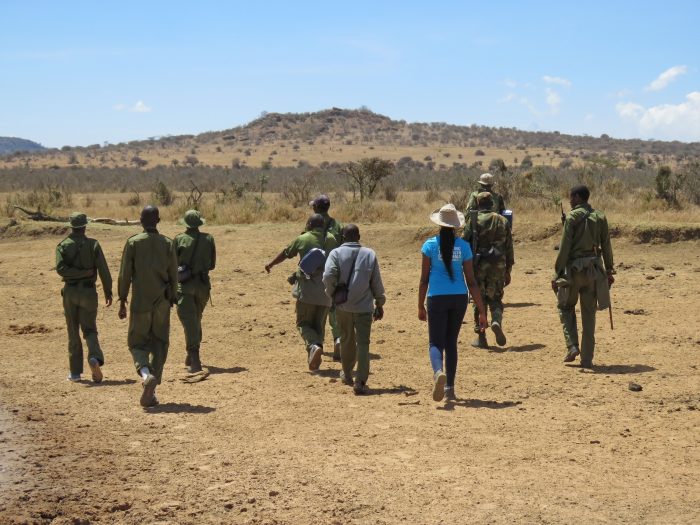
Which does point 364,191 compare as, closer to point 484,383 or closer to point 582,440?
point 484,383

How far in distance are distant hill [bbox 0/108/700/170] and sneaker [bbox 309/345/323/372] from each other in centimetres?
6345

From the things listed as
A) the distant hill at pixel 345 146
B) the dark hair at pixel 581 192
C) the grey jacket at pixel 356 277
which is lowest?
the grey jacket at pixel 356 277

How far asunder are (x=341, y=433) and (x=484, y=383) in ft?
7.78

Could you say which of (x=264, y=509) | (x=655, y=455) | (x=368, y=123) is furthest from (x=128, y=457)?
(x=368, y=123)

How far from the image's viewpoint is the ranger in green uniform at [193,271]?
33.5 feet

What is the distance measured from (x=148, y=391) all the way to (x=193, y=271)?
2073mm

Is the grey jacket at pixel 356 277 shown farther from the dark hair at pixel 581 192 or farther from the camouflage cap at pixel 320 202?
the dark hair at pixel 581 192

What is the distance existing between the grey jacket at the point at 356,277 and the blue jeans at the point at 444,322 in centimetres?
67

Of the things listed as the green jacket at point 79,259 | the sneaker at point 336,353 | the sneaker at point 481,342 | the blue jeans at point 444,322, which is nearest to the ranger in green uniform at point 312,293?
the sneaker at point 336,353

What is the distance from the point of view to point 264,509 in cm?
596

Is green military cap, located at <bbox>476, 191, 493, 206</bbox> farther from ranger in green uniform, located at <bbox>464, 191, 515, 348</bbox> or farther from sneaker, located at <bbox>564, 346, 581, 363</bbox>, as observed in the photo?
sneaker, located at <bbox>564, 346, 581, 363</bbox>

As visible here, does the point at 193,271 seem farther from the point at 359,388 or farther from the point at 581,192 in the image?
the point at 581,192

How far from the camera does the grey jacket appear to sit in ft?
28.8

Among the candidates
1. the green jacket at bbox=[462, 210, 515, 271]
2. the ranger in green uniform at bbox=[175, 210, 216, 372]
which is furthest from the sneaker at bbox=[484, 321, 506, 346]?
the ranger in green uniform at bbox=[175, 210, 216, 372]
